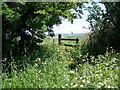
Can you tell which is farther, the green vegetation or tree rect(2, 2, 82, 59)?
tree rect(2, 2, 82, 59)

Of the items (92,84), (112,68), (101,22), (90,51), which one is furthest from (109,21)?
(92,84)

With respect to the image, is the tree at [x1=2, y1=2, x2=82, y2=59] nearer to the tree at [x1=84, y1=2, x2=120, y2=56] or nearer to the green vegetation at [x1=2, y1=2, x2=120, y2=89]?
the green vegetation at [x1=2, y1=2, x2=120, y2=89]

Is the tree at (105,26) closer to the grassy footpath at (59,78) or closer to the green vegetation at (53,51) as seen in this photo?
the green vegetation at (53,51)

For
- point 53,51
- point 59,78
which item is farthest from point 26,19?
Result: point 59,78

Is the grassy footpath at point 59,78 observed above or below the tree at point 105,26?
below

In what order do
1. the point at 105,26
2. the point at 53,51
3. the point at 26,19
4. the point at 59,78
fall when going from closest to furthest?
the point at 59,78 → the point at 26,19 → the point at 53,51 → the point at 105,26

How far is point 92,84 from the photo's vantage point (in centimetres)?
609

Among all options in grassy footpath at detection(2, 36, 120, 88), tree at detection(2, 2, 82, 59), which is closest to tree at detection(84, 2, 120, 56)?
tree at detection(2, 2, 82, 59)

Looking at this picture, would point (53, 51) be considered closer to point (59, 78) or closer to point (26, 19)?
point (26, 19)

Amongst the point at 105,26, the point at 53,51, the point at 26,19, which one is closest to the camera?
the point at 26,19

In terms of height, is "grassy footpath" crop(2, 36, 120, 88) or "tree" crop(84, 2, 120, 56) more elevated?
"tree" crop(84, 2, 120, 56)

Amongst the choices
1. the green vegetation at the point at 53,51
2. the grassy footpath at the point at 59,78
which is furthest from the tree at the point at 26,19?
the grassy footpath at the point at 59,78

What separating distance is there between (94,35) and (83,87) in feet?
21.1

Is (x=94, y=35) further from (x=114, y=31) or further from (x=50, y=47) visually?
(x=50, y=47)
